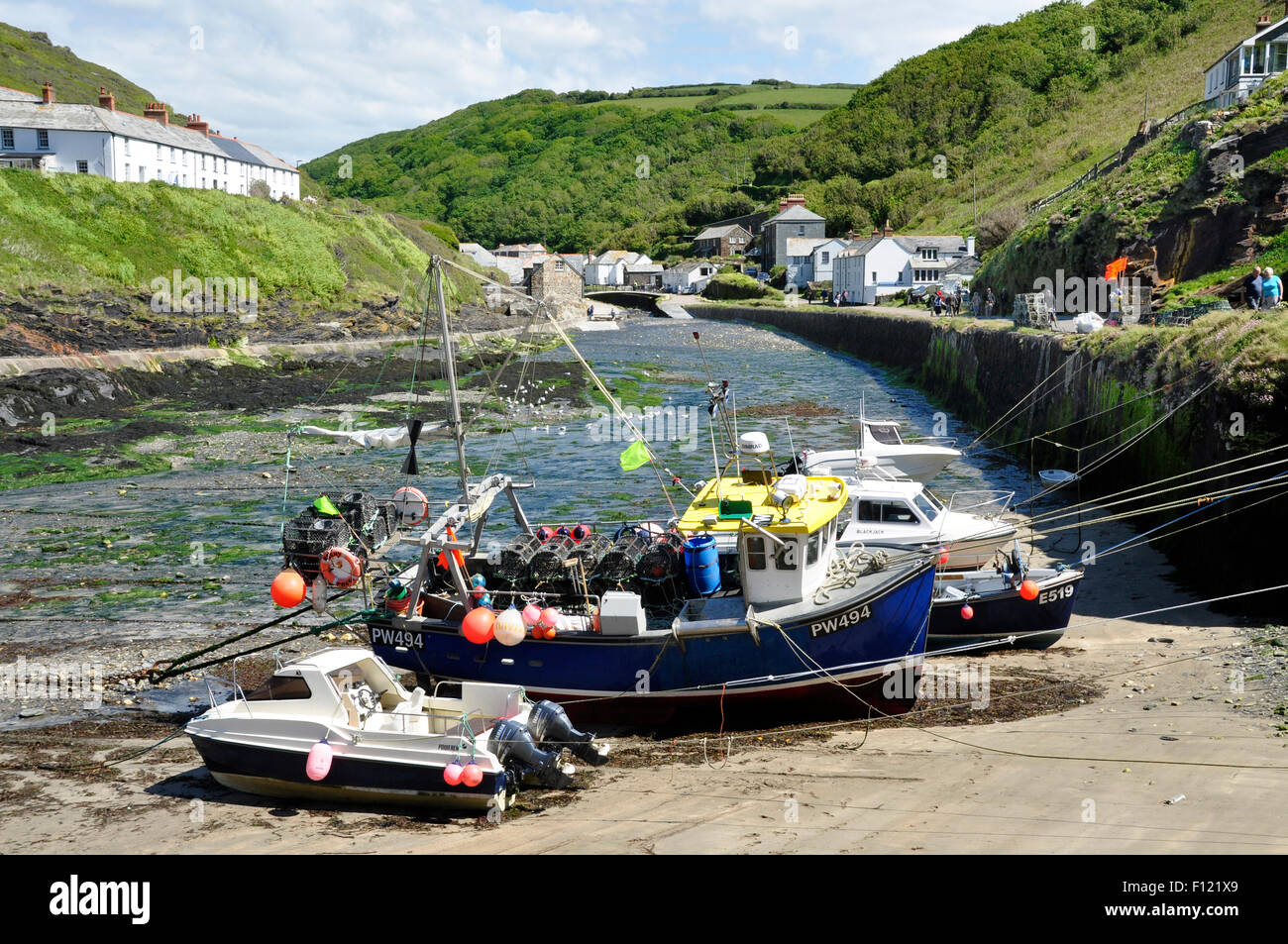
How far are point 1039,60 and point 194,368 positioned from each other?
126627 mm

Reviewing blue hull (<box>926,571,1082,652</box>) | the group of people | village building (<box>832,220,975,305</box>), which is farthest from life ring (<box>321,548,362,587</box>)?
village building (<box>832,220,975,305</box>)

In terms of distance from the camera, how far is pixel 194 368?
147ft

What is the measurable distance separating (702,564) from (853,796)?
→ 12.8 ft

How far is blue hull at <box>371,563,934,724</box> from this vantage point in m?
12.3

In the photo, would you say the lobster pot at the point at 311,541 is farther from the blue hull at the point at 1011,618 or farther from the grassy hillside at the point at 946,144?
the grassy hillside at the point at 946,144

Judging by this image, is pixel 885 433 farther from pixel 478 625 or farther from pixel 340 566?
pixel 340 566

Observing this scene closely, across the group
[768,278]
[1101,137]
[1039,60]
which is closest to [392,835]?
[1101,137]

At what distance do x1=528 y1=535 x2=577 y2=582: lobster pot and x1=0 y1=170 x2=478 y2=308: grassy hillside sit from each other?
35535 mm

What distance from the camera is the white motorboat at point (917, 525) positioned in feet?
53.7

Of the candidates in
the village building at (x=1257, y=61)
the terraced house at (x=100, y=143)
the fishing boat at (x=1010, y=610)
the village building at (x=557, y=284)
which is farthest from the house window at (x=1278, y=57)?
the village building at (x=557, y=284)

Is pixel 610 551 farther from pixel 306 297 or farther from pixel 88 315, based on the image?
pixel 306 297

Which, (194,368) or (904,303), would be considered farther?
(904,303)

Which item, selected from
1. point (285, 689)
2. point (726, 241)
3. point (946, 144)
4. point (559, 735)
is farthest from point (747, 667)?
point (946, 144)
